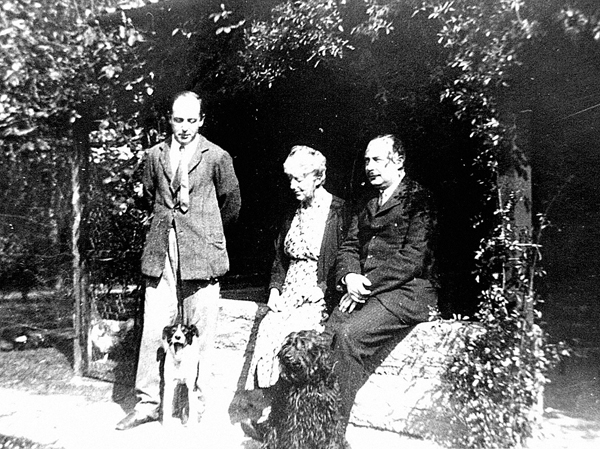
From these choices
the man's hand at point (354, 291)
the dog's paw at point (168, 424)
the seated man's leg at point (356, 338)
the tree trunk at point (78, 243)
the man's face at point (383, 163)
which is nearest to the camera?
the seated man's leg at point (356, 338)

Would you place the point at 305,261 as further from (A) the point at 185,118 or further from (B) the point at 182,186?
(A) the point at 185,118

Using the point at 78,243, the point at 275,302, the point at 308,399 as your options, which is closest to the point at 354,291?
the point at 275,302

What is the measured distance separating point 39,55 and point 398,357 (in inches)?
138

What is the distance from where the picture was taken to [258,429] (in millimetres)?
3889

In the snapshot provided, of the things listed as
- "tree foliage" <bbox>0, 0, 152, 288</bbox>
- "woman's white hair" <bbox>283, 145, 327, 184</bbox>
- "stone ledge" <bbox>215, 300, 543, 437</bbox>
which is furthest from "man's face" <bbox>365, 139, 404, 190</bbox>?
"tree foliage" <bbox>0, 0, 152, 288</bbox>

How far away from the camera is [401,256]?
3.85 m

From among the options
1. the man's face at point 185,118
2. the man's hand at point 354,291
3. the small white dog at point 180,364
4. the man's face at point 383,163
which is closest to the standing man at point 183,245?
the man's face at point 185,118

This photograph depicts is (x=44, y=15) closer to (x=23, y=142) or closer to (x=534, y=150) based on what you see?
(x=23, y=142)

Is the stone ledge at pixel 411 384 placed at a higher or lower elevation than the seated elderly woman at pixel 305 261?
lower

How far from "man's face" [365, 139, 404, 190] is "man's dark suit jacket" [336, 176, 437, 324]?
3.7 inches

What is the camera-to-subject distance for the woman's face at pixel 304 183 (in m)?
4.20

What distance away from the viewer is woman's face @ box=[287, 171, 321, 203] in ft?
13.8

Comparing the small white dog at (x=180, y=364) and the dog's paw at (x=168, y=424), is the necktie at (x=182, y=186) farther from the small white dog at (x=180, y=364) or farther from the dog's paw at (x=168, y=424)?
the dog's paw at (x=168, y=424)

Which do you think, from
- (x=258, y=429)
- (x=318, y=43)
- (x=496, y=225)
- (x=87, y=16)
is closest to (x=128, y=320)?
(x=258, y=429)
